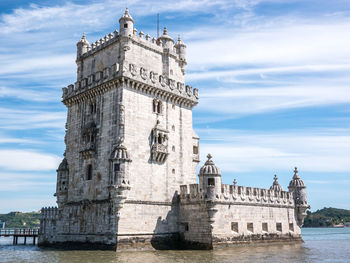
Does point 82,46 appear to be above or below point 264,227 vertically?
above

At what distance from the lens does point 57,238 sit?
120 ft

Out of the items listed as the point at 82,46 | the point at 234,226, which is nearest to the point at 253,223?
the point at 234,226

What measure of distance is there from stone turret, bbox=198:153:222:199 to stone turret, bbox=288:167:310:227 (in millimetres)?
16960

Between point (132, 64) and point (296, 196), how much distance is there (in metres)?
→ 26.7

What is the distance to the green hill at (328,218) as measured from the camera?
159875 mm

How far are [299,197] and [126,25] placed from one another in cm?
2927

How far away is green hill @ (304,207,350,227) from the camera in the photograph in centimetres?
15988

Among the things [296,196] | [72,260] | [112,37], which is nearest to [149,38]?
[112,37]

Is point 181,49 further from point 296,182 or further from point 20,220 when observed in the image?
point 20,220

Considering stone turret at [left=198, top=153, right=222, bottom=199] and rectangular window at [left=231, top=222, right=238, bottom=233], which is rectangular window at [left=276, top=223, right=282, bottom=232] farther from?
stone turret at [left=198, top=153, right=222, bottom=199]

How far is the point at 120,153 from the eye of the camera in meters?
30.9

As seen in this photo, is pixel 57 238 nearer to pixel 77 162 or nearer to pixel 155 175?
pixel 77 162

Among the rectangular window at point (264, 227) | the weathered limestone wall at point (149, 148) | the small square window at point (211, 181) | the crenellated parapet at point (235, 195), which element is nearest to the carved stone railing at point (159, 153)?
the weathered limestone wall at point (149, 148)

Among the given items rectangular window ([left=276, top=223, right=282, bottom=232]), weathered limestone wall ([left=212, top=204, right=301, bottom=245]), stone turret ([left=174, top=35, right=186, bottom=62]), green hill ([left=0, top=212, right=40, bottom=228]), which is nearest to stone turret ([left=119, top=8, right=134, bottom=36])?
stone turret ([left=174, top=35, right=186, bottom=62])
